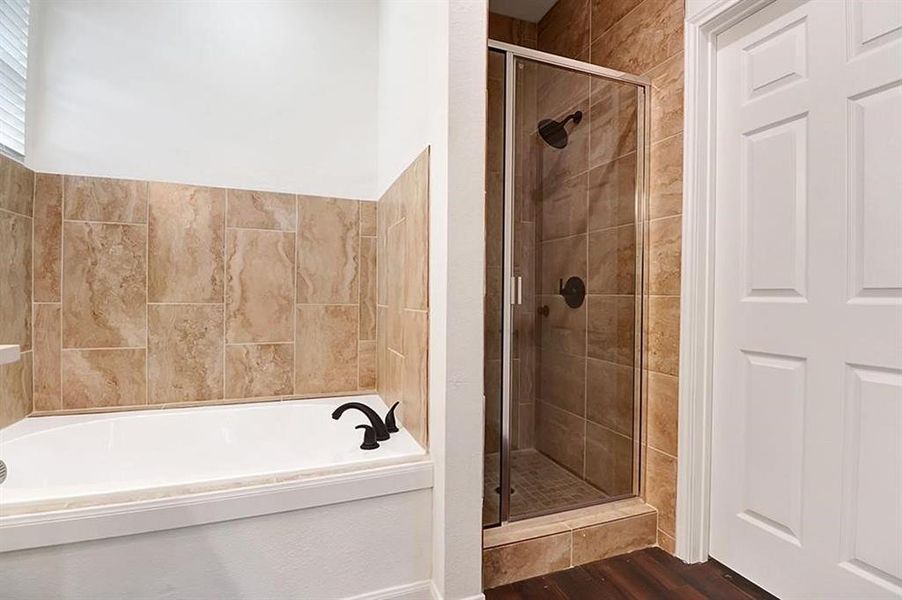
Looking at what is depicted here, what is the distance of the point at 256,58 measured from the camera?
7.11ft

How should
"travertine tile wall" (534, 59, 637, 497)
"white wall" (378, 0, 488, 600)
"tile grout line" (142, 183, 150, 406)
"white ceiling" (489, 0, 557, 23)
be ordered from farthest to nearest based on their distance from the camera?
"white ceiling" (489, 0, 557, 23), "tile grout line" (142, 183, 150, 406), "travertine tile wall" (534, 59, 637, 497), "white wall" (378, 0, 488, 600)

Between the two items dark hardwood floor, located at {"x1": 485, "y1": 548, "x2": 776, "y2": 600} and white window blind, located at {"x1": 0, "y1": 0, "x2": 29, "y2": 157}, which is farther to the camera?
white window blind, located at {"x1": 0, "y1": 0, "x2": 29, "y2": 157}

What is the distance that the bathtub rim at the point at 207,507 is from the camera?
109cm

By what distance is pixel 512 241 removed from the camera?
167 centimetres

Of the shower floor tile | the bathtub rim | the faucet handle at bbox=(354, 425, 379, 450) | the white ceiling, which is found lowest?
the shower floor tile

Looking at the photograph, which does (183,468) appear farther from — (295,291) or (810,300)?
(810,300)

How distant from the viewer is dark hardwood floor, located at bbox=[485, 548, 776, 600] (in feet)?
4.79

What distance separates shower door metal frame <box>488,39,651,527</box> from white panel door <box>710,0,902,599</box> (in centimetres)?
29

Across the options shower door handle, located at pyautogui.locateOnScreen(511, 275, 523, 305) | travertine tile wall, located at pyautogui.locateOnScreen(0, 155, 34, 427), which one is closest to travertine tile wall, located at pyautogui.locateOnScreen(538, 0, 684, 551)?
shower door handle, located at pyautogui.locateOnScreen(511, 275, 523, 305)

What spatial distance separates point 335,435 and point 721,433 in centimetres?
160

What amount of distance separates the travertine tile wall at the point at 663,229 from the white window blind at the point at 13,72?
102 inches


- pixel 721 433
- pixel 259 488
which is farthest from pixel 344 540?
pixel 721 433

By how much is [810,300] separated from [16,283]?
2881mm

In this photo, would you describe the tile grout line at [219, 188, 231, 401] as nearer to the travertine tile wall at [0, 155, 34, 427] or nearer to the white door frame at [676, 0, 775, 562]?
the travertine tile wall at [0, 155, 34, 427]
